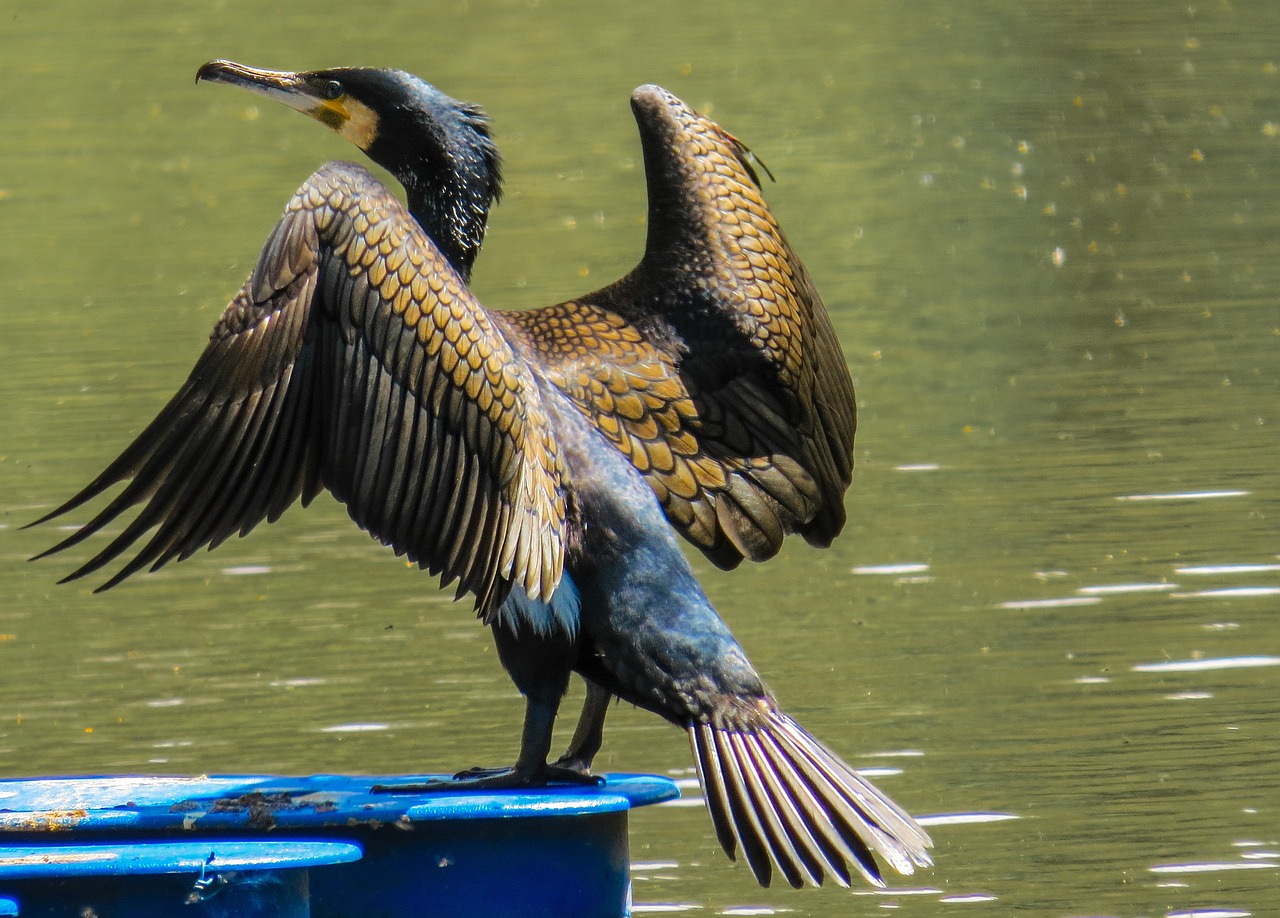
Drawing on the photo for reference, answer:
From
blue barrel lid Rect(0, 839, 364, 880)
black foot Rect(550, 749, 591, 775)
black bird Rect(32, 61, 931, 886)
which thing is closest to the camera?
blue barrel lid Rect(0, 839, 364, 880)

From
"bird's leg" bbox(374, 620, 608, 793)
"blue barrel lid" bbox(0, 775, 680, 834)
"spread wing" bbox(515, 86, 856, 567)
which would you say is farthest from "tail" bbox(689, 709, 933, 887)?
"spread wing" bbox(515, 86, 856, 567)

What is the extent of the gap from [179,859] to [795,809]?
1.07 m

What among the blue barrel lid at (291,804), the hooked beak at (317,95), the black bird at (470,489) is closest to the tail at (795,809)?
the black bird at (470,489)

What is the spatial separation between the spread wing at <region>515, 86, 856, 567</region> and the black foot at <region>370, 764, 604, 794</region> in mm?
539

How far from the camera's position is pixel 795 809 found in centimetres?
444

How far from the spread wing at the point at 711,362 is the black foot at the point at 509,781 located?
0.54 meters

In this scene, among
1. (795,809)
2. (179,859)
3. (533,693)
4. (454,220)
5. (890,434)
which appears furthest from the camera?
(890,434)

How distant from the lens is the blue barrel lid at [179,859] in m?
4.15

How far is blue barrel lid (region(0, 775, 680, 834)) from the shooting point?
4465 millimetres

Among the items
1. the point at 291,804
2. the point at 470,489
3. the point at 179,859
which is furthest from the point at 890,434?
the point at 179,859

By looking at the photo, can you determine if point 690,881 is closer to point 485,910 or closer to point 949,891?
point 949,891

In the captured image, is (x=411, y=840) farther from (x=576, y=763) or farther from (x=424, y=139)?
(x=424, y=139)

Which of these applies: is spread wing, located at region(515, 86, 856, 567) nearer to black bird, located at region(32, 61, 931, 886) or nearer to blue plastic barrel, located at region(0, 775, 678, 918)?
black bird, located at region(32, 61, 931, 886)

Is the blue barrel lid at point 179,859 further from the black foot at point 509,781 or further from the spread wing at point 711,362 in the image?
the spread wing at point 711,362
